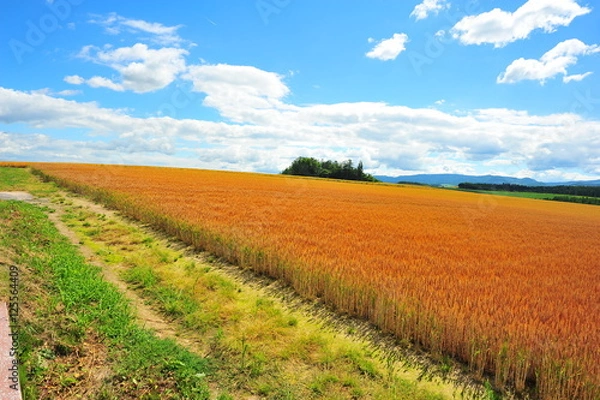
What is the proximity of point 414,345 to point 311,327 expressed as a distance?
81.2 inches

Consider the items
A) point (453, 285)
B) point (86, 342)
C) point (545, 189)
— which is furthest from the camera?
point (545, 189)

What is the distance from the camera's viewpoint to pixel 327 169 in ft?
438

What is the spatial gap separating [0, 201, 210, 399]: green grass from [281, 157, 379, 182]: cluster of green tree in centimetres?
11939

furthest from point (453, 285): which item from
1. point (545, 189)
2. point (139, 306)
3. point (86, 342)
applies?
point (545, 189)

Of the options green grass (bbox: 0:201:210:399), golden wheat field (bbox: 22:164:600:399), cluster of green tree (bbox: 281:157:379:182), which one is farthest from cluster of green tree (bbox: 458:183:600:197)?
green grass (bbox: 0:201:210:399)

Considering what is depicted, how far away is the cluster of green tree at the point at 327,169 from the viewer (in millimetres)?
125875

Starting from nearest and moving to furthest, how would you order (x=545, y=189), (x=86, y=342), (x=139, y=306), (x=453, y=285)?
(x=86, y=342) → (x=139, y=306) → (x=453, y=285) → (x=545, y=189)

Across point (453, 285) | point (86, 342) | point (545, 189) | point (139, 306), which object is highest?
point (545, 189)

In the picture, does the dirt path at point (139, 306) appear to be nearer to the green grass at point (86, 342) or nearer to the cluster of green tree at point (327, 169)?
the green grass at point (86, 342)

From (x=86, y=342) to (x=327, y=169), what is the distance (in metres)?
129

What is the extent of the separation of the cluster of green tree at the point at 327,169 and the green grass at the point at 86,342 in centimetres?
11939

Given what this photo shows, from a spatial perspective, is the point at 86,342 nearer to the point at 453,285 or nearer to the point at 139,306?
the point at 139,306

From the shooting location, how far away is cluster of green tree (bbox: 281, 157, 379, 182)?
413ft

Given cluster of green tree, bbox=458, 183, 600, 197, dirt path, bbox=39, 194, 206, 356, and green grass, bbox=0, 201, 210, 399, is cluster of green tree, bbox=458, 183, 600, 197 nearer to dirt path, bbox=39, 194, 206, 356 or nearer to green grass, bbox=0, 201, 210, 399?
dirt path, bbox=39, 194, 206, 356
